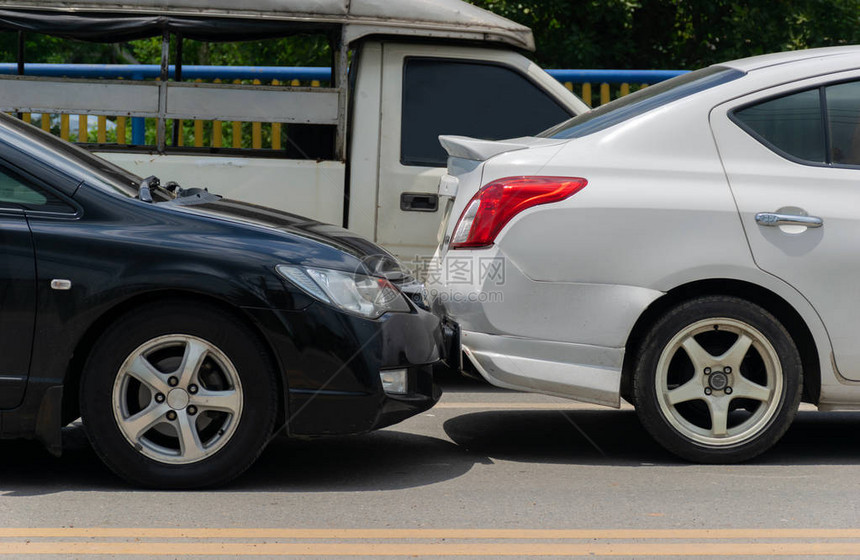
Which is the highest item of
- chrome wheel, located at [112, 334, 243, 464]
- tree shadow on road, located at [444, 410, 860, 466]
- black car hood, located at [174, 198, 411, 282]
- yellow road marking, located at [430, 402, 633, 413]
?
black car hood, located at [174, 198, 411, 282]

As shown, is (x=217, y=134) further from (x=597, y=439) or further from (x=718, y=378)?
(x=718, y=378)

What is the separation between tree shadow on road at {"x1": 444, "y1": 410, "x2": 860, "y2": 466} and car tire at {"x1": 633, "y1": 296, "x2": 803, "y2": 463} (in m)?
0.19

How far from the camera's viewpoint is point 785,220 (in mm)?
5199

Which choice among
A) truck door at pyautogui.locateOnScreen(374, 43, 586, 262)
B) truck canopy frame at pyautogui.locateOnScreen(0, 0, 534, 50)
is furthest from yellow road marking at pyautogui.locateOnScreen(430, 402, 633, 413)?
truck canopy frame at pyautogui.locateOnScreen(0, 0, 534, 50)

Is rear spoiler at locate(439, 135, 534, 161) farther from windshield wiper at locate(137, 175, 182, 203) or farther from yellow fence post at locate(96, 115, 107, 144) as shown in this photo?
yellow fence post at locate(96, 115, 107, 144)

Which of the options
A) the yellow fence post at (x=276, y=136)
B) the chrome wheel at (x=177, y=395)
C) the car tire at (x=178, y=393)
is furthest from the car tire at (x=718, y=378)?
the yellow fence post at (x=276, y=136)

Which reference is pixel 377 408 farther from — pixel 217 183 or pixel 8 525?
pixel 217 183

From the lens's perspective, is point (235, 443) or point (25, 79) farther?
point (25, 79)

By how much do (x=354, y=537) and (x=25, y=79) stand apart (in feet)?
13.1

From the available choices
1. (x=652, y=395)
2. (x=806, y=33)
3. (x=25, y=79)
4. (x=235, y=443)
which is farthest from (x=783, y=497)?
(x=806, y=33)

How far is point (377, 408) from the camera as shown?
486 centimetres

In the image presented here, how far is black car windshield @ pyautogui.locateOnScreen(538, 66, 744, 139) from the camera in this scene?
547 centimetres

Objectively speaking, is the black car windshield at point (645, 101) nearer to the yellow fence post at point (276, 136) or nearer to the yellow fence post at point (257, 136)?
the yellow fence post at point (276, 136)

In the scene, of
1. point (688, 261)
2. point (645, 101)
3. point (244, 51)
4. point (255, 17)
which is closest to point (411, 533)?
point (688, 261)
